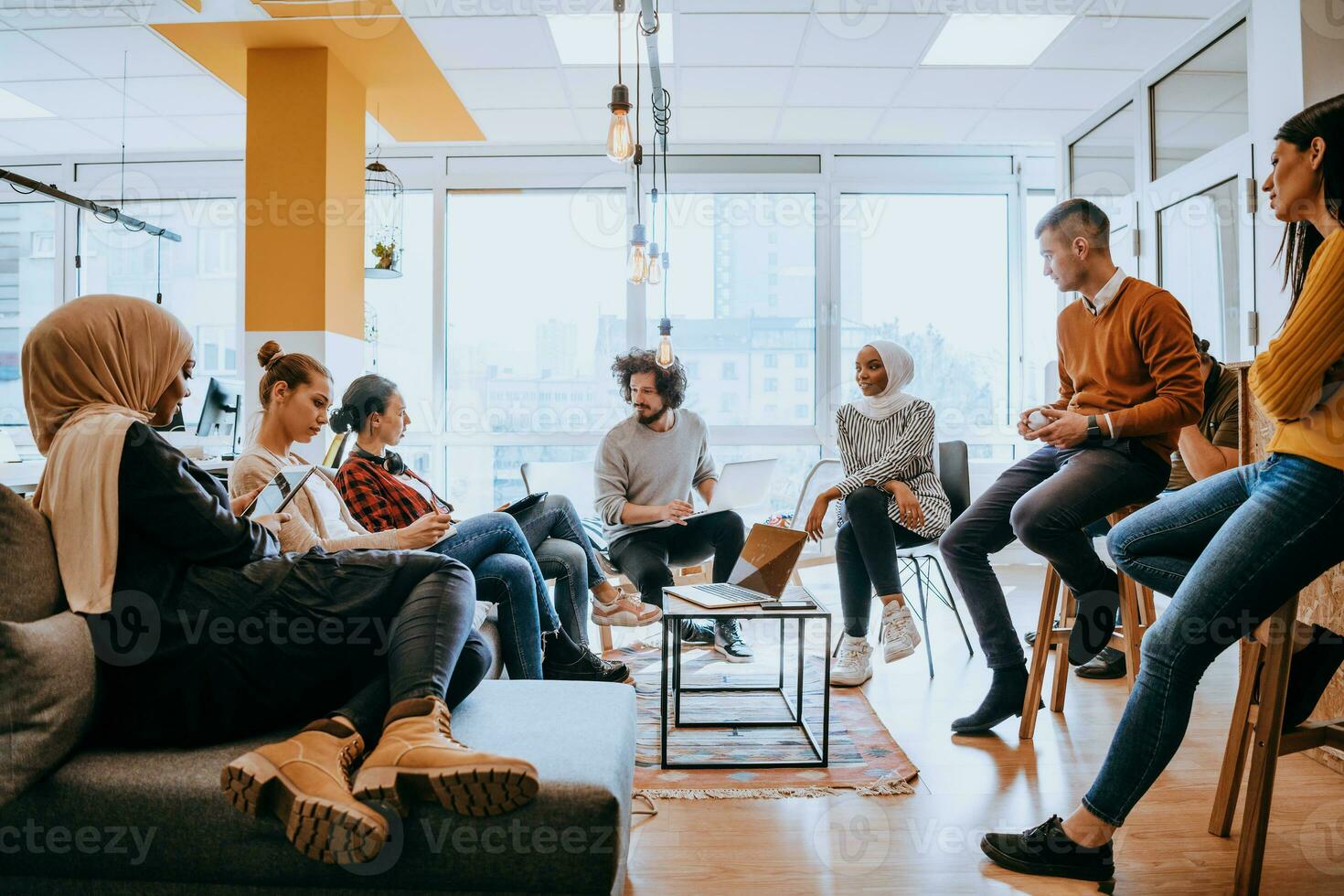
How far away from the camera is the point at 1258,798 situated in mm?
1574

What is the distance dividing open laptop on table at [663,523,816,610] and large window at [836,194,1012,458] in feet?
12.1

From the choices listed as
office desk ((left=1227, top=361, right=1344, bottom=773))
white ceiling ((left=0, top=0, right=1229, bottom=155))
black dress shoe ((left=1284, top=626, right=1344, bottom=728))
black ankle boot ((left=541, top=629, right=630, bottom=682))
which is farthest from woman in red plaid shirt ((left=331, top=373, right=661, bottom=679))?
white ceiling ((left=0, top=0, right=1229, bottom=155))

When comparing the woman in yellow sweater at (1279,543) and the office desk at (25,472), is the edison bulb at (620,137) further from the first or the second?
the office desk at (25,472)

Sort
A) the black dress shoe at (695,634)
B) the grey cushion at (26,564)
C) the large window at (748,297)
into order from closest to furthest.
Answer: the grey cushion at (26,564) → the black dress shoe at (695,634) → the large window at (748,297)

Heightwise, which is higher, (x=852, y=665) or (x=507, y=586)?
(x=507, y=586)

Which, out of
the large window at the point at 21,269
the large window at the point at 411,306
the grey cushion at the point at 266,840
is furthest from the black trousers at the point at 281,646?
the large window at the point at 21,269

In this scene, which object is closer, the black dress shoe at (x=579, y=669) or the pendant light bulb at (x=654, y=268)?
the black dress shoe at (x=579, y=669)

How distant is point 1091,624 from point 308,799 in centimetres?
200

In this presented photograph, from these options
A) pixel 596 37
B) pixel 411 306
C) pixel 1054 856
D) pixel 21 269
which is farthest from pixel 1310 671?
pixel 21 269

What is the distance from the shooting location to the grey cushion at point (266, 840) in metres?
1.18

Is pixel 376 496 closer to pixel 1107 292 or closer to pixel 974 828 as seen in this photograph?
pixel 974 828

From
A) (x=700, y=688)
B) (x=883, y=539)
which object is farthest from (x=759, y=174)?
(x=700, y=688)

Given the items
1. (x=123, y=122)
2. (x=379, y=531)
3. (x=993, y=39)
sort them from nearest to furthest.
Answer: (x=379, y=531) → (x=993, y=39) → (x=123, y=122)

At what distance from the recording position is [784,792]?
2.10 metres
